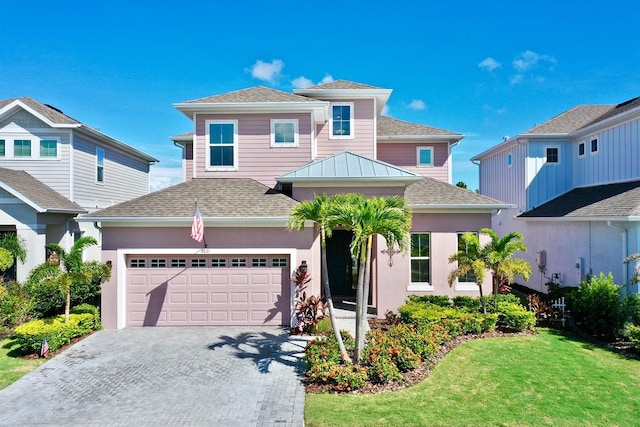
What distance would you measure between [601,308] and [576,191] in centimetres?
808

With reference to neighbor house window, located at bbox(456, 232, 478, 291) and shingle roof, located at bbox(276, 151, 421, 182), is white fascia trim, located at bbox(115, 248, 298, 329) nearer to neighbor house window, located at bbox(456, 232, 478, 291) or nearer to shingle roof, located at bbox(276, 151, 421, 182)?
shingle roof, located at bbox(276, 151, 421, 182)

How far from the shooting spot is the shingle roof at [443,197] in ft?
41.0

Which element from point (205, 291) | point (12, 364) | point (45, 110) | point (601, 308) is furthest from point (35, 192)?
point (601, 308)

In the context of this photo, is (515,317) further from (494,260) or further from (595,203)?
(595,203)

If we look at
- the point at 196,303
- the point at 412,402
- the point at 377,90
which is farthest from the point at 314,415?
the point at 377,90

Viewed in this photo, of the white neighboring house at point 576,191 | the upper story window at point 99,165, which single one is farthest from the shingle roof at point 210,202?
the white neighboring house at point 576,191

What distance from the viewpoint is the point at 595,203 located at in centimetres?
1291

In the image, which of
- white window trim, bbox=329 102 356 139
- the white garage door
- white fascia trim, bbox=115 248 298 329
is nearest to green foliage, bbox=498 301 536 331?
white fascia trim, bbox=115 248 298 329

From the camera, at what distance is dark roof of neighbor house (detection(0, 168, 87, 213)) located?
42.4 feet

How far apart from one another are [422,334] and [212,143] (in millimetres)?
9966

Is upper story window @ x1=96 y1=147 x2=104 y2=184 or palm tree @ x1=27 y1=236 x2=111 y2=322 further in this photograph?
upper story window @ x1=96 y1=147 x2=104 y2=184

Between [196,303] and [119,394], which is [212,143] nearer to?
[196,303]

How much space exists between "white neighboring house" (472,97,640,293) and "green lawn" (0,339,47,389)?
53.6ft

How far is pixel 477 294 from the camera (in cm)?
1277
